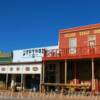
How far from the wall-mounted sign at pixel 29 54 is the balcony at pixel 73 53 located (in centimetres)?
177

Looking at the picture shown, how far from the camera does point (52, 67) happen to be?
1451 inches

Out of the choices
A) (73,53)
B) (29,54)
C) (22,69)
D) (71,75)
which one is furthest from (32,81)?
(73,53)

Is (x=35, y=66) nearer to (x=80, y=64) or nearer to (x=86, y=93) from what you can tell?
(x=80, y=64)

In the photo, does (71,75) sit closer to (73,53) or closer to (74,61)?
(74,61)

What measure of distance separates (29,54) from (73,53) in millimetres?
8093

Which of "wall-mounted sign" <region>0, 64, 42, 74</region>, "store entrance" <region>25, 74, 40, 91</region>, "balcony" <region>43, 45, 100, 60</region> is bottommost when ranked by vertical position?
"store entrance" <region>25, 74, 40, 91</region>

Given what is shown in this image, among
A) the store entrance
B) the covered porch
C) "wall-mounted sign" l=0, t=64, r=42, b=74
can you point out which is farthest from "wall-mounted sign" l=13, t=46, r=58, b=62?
the covered porch

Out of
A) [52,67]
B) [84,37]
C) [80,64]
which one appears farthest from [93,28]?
[52,67]

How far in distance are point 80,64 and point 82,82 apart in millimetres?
1976

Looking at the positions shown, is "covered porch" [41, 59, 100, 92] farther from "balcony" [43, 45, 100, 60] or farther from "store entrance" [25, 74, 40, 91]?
"store entrance" [25, 74, 40, 91]

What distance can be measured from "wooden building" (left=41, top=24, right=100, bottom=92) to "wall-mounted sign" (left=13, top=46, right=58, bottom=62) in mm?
2130

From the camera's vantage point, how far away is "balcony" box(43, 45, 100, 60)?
31.6 m

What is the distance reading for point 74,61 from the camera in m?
34.7

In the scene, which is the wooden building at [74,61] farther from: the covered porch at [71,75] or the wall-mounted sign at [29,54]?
the wall-mounted sign at [29,54]
